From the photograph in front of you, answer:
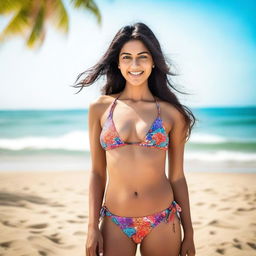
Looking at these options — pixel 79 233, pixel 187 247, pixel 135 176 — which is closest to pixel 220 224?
pixel 79 233

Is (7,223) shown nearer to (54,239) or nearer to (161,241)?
(54,239)

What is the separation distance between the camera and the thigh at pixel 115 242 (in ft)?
6.66

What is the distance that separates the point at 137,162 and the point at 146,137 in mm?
172

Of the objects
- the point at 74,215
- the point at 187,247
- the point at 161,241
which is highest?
the point at 161,241

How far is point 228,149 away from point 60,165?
343 inches

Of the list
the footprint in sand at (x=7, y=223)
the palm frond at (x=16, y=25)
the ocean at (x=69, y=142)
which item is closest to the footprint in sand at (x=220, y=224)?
the footprint in sand at (x=7, y=223)

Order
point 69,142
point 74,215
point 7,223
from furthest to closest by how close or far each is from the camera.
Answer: point 69,142 < point 74,215 < point 7,223

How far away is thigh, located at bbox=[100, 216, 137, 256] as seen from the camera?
2029 millimetres

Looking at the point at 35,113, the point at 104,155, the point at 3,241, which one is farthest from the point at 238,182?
the point at 35,113

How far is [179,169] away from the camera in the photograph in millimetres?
2334

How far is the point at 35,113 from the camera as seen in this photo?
109 feet

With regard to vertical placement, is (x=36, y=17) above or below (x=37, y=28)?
above

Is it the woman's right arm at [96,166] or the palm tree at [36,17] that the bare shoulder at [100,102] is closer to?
the woman's right arm at [96,166]

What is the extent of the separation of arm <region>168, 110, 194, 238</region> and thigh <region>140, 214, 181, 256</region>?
0.68 ft
